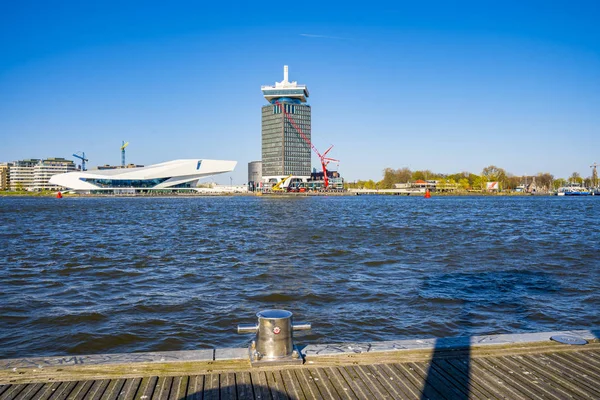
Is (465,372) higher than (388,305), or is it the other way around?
(465,372)

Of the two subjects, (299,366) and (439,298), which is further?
(439,298)

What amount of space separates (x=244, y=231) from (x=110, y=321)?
68.5ft

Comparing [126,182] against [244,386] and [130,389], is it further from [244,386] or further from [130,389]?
[244,386]

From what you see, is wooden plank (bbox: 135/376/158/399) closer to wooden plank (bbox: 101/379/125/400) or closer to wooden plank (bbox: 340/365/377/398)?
wooden plank (bbox: 101/379/125/400)

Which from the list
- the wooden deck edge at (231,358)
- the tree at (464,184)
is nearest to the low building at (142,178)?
the tree at (464,184)

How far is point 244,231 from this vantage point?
3039cm

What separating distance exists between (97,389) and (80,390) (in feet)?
0.50

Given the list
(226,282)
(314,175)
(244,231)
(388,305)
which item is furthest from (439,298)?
(314,175)

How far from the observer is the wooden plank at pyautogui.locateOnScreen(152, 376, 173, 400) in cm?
440

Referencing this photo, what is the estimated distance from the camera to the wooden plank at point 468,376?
451 centimetres

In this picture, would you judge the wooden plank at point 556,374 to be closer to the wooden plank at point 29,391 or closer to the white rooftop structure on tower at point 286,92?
the wooden plank at point 29,391

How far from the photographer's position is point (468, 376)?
4.92 metres

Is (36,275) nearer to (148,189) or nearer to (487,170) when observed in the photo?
(148,189)

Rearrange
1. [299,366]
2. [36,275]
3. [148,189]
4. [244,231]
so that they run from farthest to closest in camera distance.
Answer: [148,189]
[244,231]
[36,275]
[299,366]
